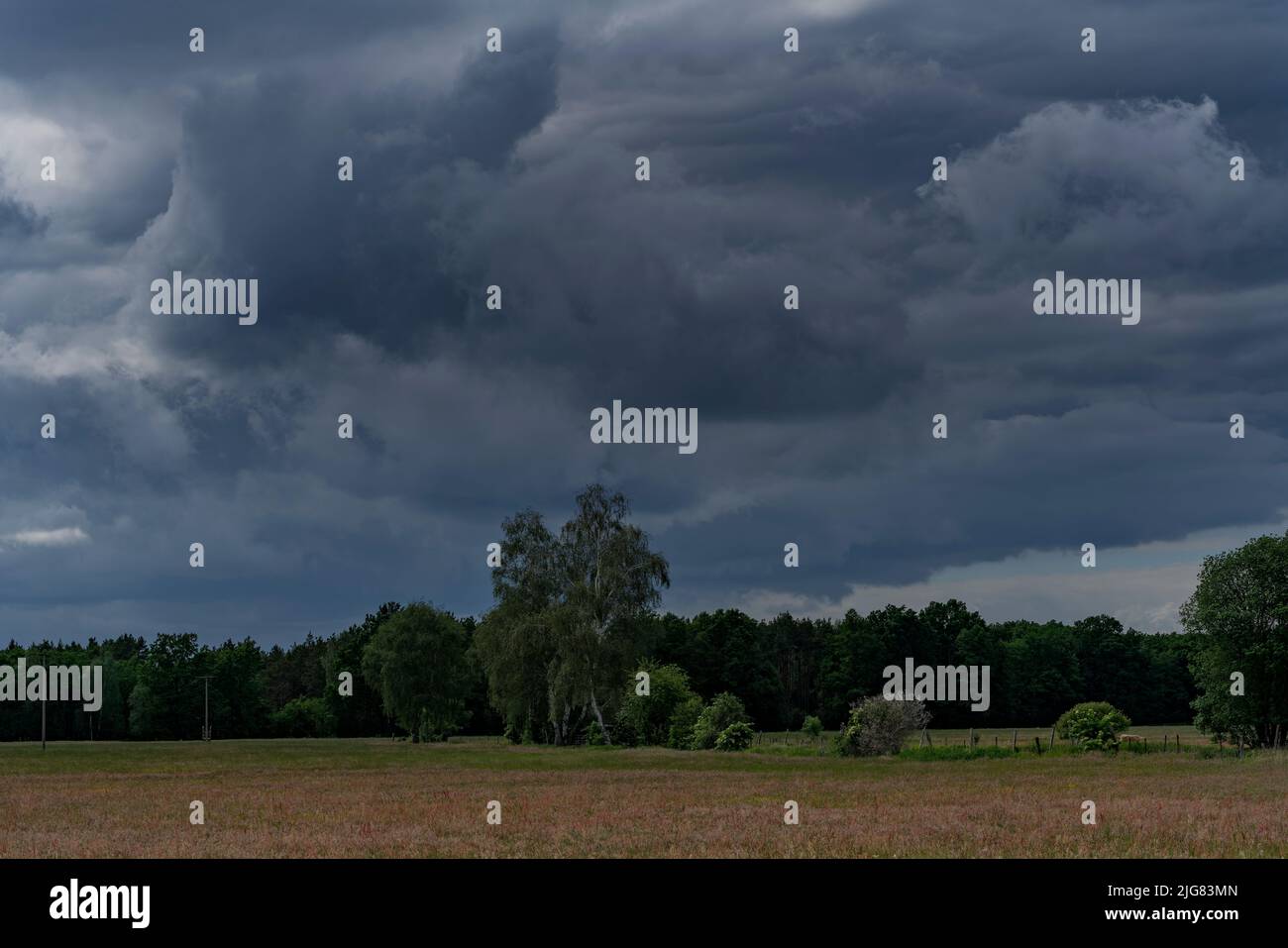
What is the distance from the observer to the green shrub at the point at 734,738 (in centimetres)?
7825

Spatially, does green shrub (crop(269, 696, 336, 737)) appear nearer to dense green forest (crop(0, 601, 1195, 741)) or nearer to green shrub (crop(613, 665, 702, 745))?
dense green forest (crop(0, 601, 1195, 741))

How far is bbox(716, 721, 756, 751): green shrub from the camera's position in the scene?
257 feet

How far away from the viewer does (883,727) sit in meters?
69.4

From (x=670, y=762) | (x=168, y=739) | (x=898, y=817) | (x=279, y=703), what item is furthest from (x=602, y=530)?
(x=279, y=703)

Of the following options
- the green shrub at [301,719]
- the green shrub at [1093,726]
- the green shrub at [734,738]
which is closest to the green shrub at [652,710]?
the green shrub at [734,738]

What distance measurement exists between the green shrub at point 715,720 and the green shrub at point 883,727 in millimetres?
11803

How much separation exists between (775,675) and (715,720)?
58.6m

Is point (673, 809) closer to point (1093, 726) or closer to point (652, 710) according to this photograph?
point (1093, 726)

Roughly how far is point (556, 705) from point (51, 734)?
9656 centimetres

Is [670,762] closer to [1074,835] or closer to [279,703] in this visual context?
[1074,835]

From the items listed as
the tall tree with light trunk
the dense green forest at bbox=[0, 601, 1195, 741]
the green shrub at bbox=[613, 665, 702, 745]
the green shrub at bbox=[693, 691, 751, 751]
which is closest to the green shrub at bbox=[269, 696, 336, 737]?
the dense green forest at bbox=[0, 601, 1195, 741]
